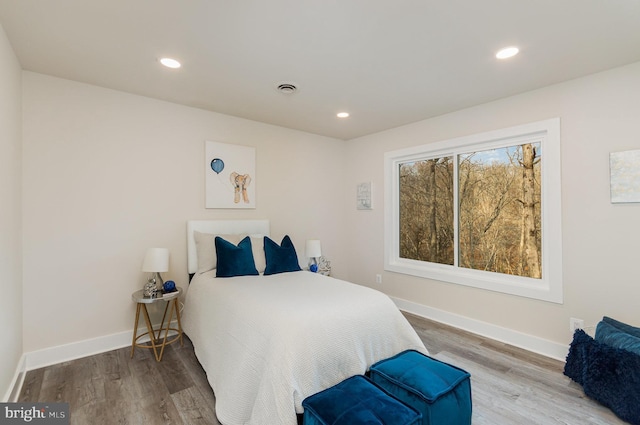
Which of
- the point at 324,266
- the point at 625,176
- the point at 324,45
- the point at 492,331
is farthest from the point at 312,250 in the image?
the point at 625,176

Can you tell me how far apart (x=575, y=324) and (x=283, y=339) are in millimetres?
2576

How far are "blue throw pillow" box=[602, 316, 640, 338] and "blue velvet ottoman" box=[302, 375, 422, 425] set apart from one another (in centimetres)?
187

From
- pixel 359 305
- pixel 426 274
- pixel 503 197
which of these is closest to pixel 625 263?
pixel 503 197

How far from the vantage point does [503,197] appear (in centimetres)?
321

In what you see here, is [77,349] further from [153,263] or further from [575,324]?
[575,324]

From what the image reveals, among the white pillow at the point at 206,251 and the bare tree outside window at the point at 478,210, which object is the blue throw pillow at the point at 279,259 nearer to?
the white pillow at the point at 206,251

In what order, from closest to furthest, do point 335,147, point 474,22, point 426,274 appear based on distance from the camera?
point 474,22 < point 426,274 < point 335,147

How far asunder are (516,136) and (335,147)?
244 cm

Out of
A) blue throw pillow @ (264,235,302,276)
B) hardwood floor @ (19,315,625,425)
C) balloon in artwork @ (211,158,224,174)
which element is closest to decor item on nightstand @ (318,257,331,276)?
blue throw pillow @ (264,235,302,276)

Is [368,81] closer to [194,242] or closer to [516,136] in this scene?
[516,136]

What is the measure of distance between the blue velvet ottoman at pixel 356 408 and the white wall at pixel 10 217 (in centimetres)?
197

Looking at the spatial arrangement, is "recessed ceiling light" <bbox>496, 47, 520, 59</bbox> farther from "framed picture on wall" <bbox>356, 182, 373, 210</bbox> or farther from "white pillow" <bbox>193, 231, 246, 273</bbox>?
"white pillow" <bbox>193, 231, 246, 273</bbox>

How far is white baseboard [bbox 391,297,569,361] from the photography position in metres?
2.73

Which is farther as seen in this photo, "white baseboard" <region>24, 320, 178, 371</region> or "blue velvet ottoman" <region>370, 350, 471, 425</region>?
"white baseboard" <region>24, 320, 178, 371</region>
